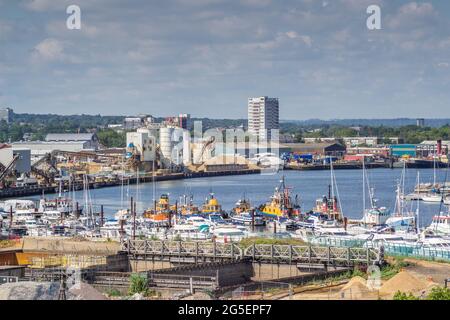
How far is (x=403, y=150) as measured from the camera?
77.6 meters

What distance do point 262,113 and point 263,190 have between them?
5766 centimetres

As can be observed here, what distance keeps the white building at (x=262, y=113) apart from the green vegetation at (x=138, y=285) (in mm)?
89955

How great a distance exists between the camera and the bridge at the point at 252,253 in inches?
598

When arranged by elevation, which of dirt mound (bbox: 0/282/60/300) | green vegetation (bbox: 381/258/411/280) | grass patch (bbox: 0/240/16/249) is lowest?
grass patch (bbox: 0/240/16/249)

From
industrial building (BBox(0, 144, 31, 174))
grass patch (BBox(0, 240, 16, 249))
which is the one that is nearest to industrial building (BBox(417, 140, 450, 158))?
industrial building (BBox(0, 144, 31, 174))

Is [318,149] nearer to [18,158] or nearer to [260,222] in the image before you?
[18,158]

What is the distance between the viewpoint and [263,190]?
4797 cm

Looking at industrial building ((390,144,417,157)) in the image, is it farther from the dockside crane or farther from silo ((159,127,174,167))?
the dockside crane

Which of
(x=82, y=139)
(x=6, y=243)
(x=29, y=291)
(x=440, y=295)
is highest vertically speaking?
(x=82, y=139)

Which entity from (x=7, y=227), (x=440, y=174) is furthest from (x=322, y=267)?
(x=440, y=174)

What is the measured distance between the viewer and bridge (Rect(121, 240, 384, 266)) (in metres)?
15.2

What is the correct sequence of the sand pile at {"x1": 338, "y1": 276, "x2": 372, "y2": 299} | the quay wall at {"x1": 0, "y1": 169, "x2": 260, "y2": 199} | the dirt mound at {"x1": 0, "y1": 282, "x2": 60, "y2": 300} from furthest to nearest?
the quay wall at {"x1": 0, "y1": 169, "x2": 260, "y2": 199}
the sand pile at {"x1": 338, "y1": 276, "x2": 372, "y2": 299}
the dirt mound at {"x1": 0, "y1": 282, "x2": 60, "y2": 300}

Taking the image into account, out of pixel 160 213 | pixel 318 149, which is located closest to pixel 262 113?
pixel 318 149

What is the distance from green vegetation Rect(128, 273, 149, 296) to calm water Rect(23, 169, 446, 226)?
18.5 m
